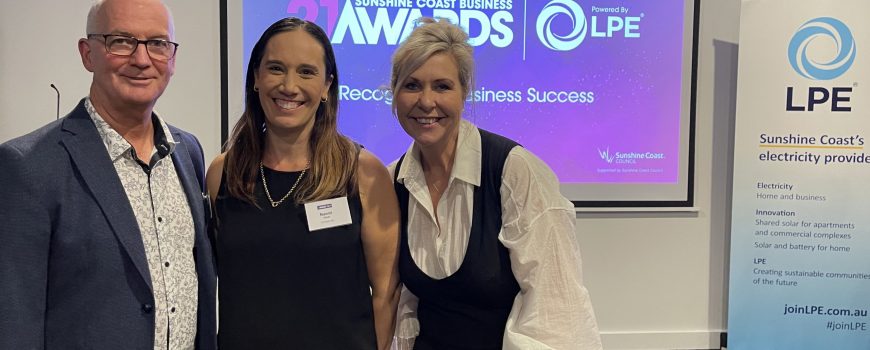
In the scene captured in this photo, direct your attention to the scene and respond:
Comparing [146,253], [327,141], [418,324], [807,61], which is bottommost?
[418,324]

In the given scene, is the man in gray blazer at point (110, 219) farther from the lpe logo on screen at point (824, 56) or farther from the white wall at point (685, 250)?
the lpe logo on screen at point (824, 56)

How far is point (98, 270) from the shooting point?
1384mm

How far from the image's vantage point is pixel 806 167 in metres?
3.76

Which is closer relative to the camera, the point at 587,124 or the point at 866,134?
the point at 866,134

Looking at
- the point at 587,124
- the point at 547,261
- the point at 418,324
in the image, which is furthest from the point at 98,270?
the point at 587,124

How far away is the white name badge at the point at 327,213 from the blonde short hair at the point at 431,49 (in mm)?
326

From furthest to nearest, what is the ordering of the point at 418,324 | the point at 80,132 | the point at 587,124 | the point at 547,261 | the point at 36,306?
1. the point at 587,124
2. the point at 418,324
3. the point at 547,261
4. the point at 80,132
5. the point at 36,306

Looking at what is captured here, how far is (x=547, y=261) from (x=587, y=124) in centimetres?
249

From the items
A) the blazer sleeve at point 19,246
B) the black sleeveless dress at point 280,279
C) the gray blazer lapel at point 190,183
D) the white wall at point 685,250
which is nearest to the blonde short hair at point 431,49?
the black sleeveless dress at point 280,279

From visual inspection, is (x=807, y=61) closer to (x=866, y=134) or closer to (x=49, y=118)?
(x=866, y=134)

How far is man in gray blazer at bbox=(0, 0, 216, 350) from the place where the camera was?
1321mm

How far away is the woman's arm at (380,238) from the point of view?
1852 millimetres

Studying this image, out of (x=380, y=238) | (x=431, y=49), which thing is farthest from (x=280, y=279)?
(x=431, y=49)

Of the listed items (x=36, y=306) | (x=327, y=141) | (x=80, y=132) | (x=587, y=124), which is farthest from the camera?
(x=587, y=124)
